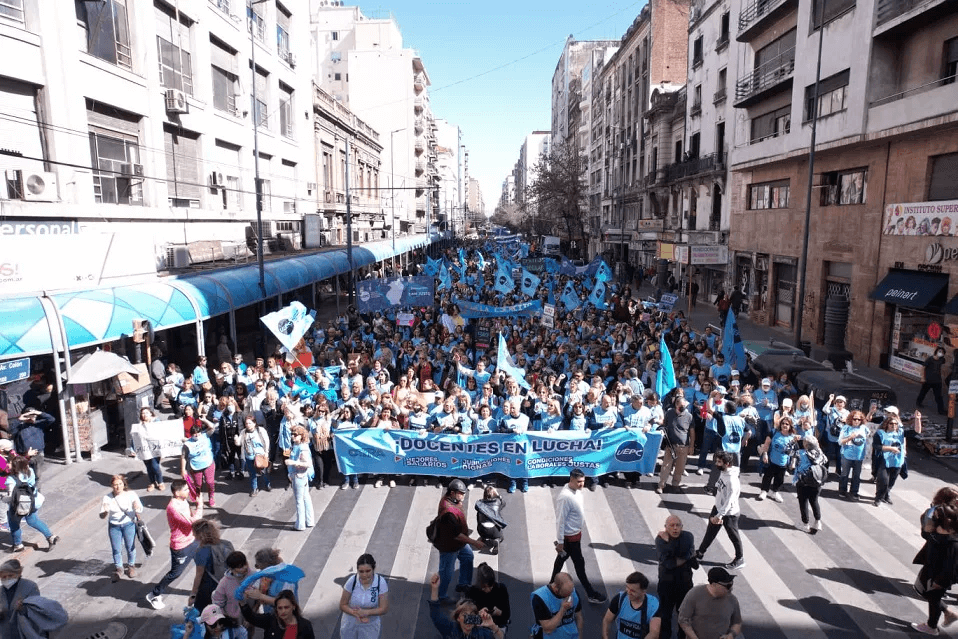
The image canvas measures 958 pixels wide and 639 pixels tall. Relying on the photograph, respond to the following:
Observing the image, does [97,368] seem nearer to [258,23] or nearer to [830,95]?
[830,95]

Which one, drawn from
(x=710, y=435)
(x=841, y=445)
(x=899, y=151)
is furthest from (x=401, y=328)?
(x=899, y=151)

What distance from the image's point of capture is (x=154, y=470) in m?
10.3

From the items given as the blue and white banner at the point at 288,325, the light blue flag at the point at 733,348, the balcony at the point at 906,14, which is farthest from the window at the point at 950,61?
the blue and white banner at the point at 288,325

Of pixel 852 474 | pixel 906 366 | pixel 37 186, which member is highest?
pixel 37 186

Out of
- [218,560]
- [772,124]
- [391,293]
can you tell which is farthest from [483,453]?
[772,124]

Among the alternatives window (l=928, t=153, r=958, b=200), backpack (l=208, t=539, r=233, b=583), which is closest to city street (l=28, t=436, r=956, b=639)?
backpack (l=208, t=539, r=233, b=583)

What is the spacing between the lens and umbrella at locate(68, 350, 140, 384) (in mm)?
11617

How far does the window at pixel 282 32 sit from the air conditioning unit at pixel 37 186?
1995 cm

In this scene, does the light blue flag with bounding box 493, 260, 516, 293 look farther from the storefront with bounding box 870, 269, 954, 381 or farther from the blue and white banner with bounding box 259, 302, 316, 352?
the storefront with bounding box 870, 269, 954, 381

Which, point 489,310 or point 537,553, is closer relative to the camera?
point 537,553

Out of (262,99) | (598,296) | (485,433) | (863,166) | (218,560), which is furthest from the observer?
(262,99)

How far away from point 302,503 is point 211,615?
11.9 ft

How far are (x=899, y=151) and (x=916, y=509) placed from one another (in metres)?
14.1

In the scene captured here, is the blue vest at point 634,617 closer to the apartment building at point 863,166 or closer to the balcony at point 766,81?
the apartment building at point 863,166
